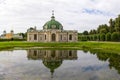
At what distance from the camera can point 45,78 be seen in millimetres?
17328

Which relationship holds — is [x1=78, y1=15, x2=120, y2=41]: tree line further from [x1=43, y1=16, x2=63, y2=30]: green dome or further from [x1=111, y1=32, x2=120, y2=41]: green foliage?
[x1=43, y1=16, x2=63, y2=30]: green dome

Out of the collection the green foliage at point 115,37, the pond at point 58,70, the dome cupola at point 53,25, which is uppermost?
the dome cupola at point 53,25

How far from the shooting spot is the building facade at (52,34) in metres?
87.9

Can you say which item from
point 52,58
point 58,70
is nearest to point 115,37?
point 52,58

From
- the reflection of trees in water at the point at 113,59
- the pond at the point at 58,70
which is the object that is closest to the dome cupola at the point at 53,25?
the reflection of trees in water at the point at 113,59

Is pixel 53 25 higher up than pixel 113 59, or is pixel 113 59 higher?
pixel 53 25

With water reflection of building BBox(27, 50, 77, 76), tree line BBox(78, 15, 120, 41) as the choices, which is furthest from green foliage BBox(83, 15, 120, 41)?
water reflection of building BBox(27, 50, 77, 76)

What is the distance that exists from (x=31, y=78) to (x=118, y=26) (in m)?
60.3

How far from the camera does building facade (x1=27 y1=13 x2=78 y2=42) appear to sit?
87.9 m

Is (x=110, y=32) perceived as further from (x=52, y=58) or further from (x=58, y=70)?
(x=58, y=70)

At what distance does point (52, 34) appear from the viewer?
290 feet

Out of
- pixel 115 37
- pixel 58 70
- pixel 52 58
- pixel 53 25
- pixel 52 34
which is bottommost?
pixel 58 70

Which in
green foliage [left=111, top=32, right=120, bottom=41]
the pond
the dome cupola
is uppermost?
the dome cupola

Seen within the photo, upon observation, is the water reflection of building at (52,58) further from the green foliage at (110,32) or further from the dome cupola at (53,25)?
the dome cupola at (53,25)
